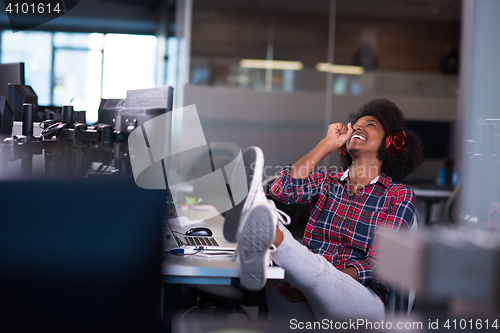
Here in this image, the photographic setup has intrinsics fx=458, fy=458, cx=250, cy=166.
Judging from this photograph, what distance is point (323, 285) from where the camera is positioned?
1.47 meters

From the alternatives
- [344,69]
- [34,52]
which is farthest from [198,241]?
[34,52]

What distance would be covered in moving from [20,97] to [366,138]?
1597mm

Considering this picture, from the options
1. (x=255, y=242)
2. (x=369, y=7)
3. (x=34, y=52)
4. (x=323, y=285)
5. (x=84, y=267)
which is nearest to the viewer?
(x=84, y=267)

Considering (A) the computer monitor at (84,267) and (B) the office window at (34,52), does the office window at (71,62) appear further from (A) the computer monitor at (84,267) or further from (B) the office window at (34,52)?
(A) the computer monitor at (84,267)

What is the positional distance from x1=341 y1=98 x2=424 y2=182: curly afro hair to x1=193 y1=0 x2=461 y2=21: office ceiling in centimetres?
295

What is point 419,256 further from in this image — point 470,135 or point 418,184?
point 418,184

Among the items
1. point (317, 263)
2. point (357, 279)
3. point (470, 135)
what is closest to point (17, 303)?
point (317, 263)

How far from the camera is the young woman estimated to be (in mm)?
1483

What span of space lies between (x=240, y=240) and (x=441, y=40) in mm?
5758

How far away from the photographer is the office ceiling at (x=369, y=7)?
198 inches

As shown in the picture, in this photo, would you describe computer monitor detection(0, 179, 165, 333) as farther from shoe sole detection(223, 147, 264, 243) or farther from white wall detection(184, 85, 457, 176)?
white wall detection(184, 85, 457, 176)


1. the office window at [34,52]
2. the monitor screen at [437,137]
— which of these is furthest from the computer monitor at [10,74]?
the office window at [34,52]

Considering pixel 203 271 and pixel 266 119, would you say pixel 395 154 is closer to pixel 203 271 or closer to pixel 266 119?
pixel 203 271

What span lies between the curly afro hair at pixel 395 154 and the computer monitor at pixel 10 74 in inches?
64.6
